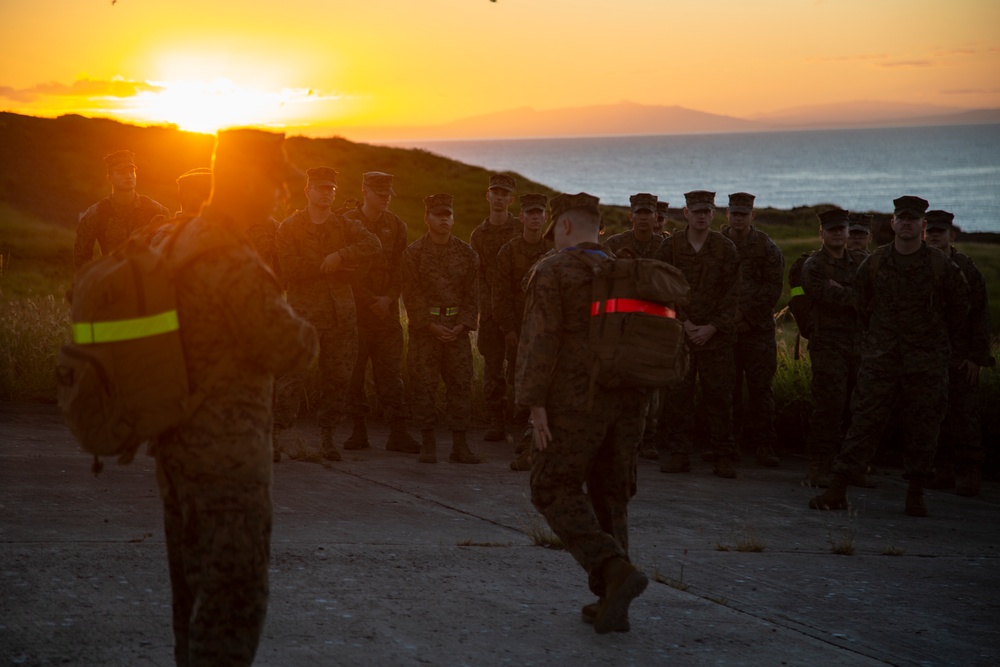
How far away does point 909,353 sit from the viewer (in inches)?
327

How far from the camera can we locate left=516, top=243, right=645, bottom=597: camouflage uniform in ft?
17.0

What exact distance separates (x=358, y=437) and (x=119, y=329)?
6.41 m

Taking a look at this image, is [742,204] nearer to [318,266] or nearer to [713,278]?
[713,278]

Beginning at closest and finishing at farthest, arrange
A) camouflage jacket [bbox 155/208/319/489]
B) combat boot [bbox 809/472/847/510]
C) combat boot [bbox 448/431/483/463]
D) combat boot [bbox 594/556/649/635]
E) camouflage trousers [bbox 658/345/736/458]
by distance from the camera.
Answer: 1. camouflage jacket [bbox 155/208/319/489]
2. combat boot [bbox 594/556/649/635]
3. combat boot [bbox 809/472/847/510]
4. combat boot [bbox 448/431/483/463]
5. camouflage trousers [bbox 658/345/736/458]

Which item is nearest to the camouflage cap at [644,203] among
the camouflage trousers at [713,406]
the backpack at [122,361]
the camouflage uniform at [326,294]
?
the camouflage trousers at [713,406]

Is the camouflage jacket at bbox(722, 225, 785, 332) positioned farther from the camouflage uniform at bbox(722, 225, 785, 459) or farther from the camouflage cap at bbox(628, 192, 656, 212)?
the camouflage cap at bbox(628, 192, 656, 212)

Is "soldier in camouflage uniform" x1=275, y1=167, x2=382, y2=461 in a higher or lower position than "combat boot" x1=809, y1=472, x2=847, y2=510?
higher

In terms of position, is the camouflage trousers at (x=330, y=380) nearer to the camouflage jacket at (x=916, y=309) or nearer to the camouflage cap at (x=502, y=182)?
the camouflage cap at (x=502, y=182)

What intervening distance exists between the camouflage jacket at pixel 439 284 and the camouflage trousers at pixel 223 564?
5.83 metres

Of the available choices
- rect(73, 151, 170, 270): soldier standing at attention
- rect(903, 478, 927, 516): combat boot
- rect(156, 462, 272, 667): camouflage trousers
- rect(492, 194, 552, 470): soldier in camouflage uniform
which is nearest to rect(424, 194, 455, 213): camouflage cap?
rect(492, 194, 552, 470): soldier in camouflage uniform

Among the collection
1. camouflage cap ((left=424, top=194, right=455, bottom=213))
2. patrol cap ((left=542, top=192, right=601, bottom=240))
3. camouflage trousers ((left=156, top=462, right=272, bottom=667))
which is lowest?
camouflage trousers ((left=156, top=462, right=272, bottom=667))

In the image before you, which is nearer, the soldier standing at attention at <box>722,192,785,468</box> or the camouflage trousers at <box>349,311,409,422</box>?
the camouflage trousers at <box>349,311,409,422</box>

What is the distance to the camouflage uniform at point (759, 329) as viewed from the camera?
10.5 m

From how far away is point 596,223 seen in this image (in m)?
5.37
